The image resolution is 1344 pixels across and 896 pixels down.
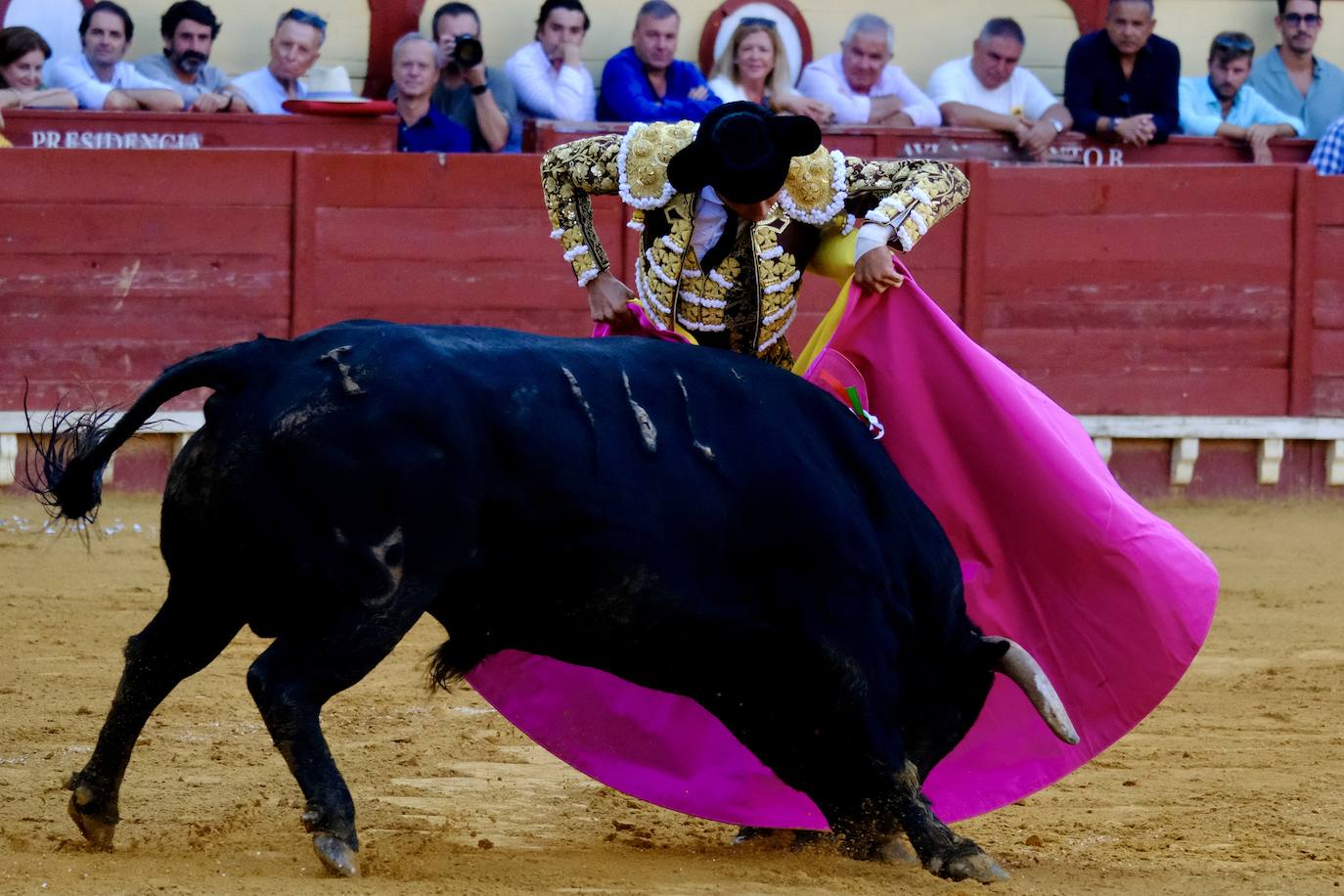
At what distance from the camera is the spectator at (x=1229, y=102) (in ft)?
26.3

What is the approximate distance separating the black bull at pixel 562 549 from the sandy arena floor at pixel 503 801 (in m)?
0.18

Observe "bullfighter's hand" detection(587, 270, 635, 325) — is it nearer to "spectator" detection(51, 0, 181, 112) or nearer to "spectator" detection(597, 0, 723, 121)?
"spectator" detection(597, 0, 723, 121)

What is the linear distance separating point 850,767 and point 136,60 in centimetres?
503

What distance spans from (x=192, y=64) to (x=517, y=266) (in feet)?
→ 4.38

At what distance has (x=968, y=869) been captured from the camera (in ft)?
9.71

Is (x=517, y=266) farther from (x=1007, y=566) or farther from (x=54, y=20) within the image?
(x=1007, y=566)

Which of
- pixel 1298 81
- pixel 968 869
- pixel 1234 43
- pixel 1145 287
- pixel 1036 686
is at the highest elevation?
pixel 1234 43

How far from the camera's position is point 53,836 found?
3.01 metres

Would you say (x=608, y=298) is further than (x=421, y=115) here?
No

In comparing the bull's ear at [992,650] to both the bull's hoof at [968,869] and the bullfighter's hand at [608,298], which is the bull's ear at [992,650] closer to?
the bull's hoof at [968,869]

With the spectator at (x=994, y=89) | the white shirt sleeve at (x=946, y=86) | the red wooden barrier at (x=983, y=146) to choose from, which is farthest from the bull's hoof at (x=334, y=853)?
the white shirt sleeve at (x=946, y=86)

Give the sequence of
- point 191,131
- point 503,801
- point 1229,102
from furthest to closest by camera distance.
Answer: point 1229,102 → point 191,131 → point 503,801

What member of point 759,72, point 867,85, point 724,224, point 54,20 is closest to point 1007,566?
point 724,224

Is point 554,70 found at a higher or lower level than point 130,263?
higher
